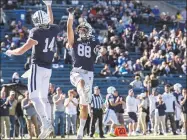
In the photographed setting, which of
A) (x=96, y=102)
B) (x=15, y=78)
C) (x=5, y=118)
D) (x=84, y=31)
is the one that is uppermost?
(x=84, y=31)

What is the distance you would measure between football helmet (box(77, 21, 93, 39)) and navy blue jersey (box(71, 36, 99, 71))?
0.38 feet

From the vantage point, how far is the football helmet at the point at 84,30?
14.9 metres

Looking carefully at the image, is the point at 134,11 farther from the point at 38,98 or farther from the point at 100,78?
the point at 38,98

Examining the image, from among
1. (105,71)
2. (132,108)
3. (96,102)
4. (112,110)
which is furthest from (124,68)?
(96,102)

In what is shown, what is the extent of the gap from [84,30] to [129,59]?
61.8 ft

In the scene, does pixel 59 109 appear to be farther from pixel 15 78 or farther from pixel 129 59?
pixel 129 59

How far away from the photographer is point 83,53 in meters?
15.1

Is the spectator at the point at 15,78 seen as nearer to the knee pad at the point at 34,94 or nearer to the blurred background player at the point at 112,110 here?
the blurred background player at the point at 112,110

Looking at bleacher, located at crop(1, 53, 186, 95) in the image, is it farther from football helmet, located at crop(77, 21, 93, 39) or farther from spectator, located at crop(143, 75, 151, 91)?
football helmet, located at crop(77, 21, 93, 39)

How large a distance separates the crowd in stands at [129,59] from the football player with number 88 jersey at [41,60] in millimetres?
5737

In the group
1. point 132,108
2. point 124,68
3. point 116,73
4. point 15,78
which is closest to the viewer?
point 132,108

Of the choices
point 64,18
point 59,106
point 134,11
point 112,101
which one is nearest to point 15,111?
point 59,106

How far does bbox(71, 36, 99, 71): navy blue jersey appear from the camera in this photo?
15.1 meters

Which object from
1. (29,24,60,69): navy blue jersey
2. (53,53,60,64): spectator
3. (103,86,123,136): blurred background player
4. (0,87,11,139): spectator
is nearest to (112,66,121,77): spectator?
(53,53,60,64): spectator
